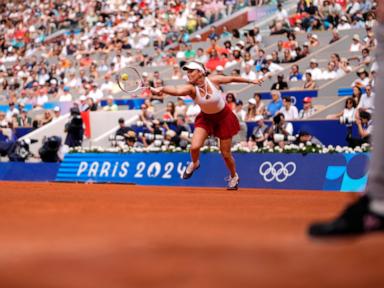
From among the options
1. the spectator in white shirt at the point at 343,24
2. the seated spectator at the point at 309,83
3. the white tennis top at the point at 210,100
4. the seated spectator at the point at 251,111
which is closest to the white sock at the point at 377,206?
the white tennis top at the point at 210,100

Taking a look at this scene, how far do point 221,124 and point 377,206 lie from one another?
10947 millimetres

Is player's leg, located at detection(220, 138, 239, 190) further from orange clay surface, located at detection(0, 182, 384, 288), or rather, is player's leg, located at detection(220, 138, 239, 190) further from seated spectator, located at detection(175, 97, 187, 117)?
orange clay surface, located at detection(0, 182, 384, 288)

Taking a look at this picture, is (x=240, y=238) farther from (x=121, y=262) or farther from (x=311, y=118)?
(x=311, y=118)

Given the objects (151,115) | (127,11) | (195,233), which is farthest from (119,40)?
(195,233)

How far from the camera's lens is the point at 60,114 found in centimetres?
3014

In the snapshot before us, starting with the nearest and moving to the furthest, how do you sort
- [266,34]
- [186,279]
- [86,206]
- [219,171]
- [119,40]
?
[186,279] < [86,206] < [219,171] < [266,34] < [119,40]

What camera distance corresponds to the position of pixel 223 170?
63.2 ft

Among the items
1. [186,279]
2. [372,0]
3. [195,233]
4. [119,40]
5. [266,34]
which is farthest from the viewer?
[119,40]

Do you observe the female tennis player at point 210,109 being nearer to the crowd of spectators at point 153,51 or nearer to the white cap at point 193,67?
the white cap at point 193,67

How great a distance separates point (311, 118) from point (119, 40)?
14.4 m

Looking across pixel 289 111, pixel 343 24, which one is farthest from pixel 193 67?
pixel 343 24

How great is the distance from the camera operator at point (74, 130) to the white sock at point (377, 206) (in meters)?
20.5

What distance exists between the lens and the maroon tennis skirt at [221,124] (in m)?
15.9

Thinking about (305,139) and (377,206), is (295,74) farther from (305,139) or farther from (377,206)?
(377,206)
